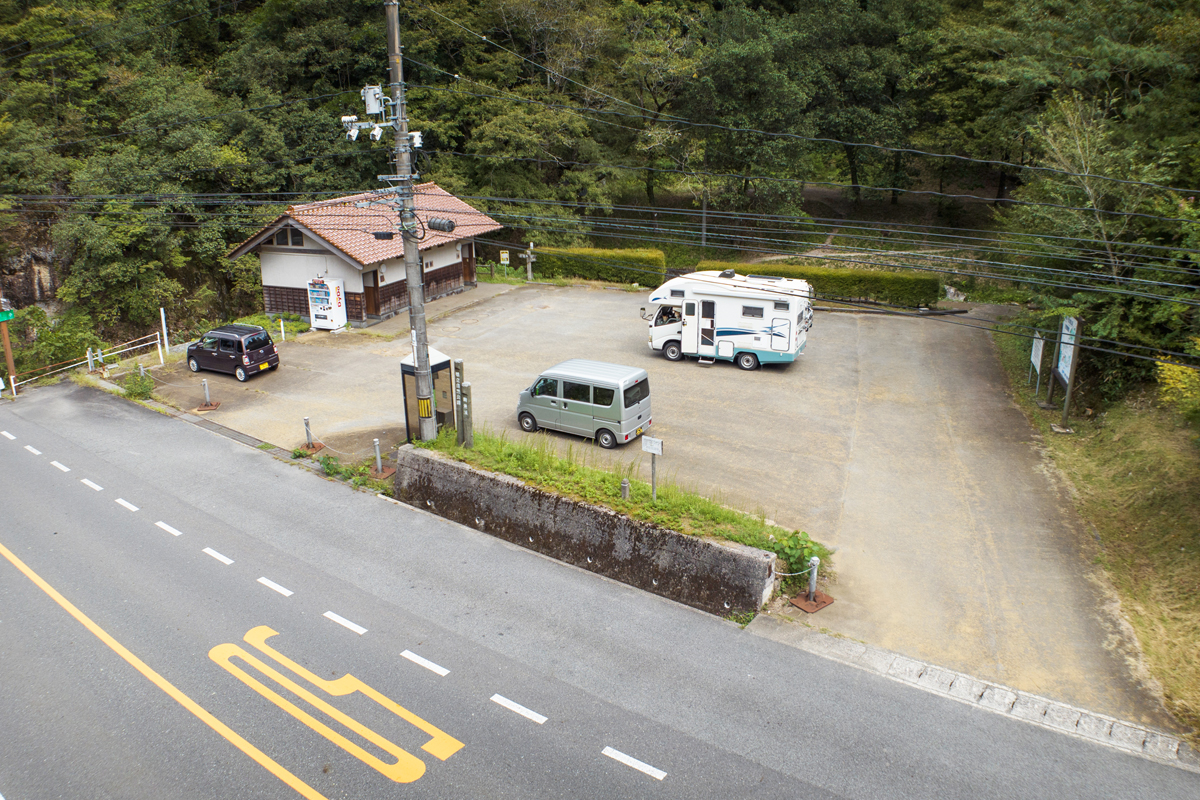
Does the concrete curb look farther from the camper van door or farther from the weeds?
the camper van door

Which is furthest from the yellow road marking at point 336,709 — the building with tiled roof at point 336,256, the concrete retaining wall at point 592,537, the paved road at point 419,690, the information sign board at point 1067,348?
the building with tiled roof at point 336,256

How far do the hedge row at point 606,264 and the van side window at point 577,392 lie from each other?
16755 mm

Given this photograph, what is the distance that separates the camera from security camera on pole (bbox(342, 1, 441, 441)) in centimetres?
1343

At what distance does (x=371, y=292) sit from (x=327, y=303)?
1.62m

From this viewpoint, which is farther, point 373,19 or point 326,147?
point 373,19

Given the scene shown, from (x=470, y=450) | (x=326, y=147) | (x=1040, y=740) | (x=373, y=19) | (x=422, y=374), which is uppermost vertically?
(x=373, y=19)

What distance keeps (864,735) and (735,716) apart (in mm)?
1370

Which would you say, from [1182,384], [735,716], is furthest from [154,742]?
[1182,384]

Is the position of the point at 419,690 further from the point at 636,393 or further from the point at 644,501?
the point at 636,393

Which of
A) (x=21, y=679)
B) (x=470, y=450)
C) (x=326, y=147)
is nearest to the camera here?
(x=21, y=679)

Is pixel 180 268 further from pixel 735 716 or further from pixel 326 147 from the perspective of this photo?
pixel 735 716

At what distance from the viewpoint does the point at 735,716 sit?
8.23m

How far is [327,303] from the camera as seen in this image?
2609cm

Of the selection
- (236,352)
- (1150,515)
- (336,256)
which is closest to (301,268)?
(336,256)
